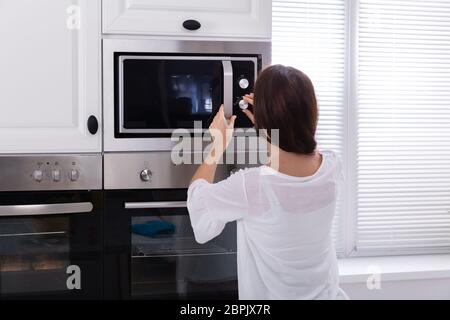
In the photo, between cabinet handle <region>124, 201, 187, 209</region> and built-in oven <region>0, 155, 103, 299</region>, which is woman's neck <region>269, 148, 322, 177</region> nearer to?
cabinet handle <region>124, 201, 187, 209</region>

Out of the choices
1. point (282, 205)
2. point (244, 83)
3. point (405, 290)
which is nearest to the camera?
point (282, 205)

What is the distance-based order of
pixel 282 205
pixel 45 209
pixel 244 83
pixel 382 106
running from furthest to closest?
1. pixel 382 106
2. pixel 244 83
3. pixel 45 209
4. pixel 282 205

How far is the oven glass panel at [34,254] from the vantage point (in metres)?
1.76

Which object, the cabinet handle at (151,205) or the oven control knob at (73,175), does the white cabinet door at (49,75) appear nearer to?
the oven control knob at (73,175)

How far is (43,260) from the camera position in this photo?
5.84 feet

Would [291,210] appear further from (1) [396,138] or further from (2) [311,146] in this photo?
(1) [396,138]

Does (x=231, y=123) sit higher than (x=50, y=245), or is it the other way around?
(x=231, y=123)

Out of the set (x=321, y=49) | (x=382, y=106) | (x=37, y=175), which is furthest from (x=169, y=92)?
(x=382, y=106)

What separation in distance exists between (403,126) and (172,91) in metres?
1.39

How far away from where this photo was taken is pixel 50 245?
179cm

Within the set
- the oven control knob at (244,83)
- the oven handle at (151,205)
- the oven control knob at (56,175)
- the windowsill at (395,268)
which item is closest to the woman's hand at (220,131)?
the oven control knob at (244,83)

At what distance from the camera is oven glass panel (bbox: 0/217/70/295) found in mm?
1761

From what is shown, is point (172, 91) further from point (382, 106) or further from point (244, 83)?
point (382, 106)
